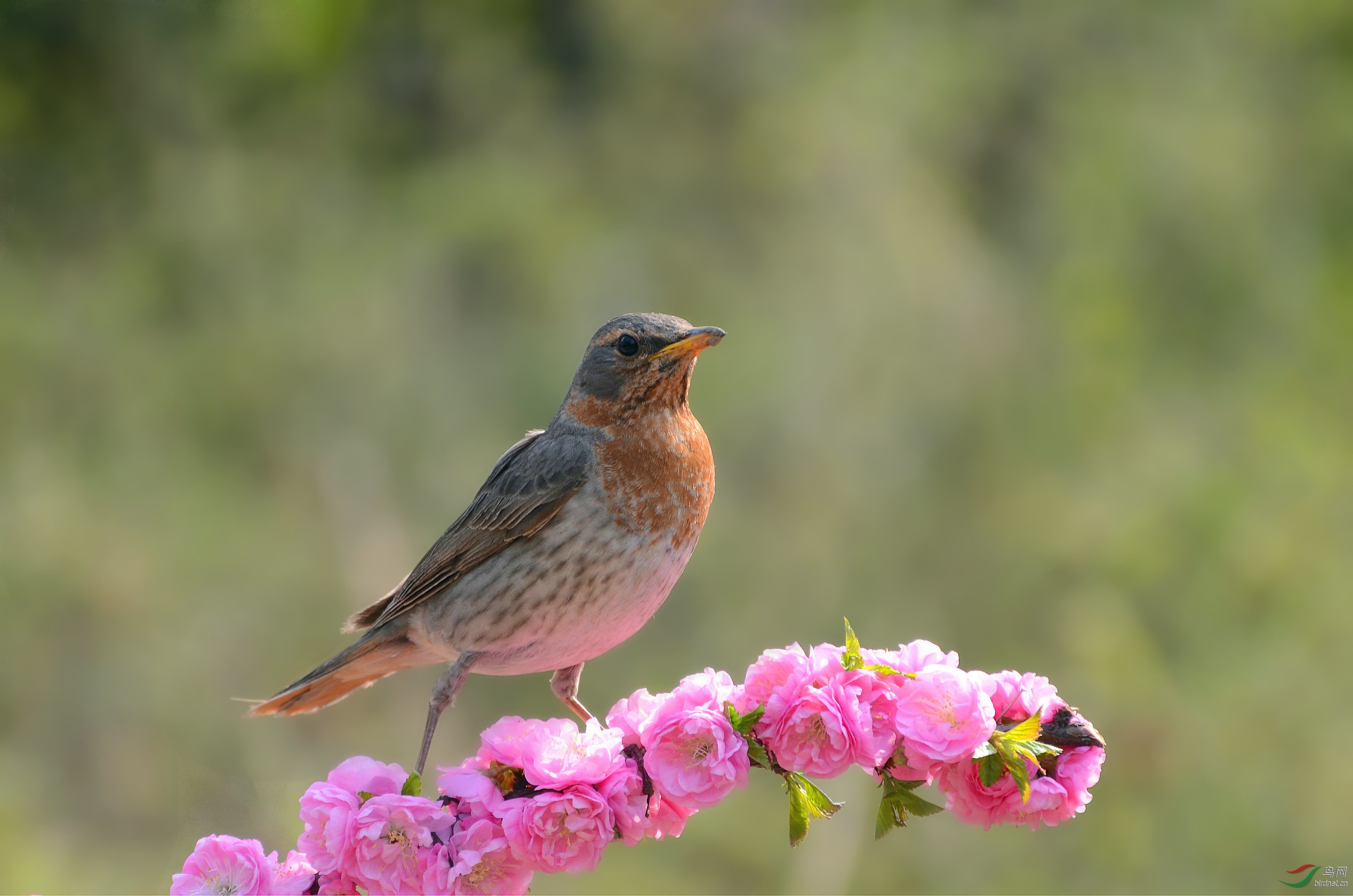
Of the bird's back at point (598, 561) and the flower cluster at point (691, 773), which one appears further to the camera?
the bird's back at point (598, 561)

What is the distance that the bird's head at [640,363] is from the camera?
2.95 m

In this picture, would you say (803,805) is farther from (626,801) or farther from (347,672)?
(347,672)

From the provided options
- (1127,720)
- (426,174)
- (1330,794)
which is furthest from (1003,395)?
(426,174)

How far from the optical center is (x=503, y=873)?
7.02 feet

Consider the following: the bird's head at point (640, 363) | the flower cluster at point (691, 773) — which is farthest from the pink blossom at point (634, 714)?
the bird's head at point (640, 363)

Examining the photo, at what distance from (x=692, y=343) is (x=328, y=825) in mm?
1428

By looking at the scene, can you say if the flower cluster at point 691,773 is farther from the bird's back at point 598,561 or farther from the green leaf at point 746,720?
the bird's back at point 598,561

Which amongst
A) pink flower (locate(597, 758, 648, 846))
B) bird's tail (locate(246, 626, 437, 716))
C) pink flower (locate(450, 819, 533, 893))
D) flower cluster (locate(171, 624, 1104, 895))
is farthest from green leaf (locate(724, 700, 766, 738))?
bird's tail (locate(246, 626, 437, 716))

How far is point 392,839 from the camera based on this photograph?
2.05m

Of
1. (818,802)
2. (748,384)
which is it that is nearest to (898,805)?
(818,802)

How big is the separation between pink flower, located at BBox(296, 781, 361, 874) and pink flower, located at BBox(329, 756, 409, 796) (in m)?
0.02

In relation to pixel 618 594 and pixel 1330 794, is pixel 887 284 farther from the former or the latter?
pixel 618 594

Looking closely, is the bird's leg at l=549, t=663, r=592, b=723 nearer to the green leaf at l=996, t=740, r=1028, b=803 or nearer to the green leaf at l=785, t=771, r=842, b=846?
the green leaf at l=785, t=771, r=842, b=846

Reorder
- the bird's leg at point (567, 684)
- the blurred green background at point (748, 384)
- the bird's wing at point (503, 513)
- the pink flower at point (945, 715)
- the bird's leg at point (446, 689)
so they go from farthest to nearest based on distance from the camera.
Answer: the blurred green background at point (748, 384) < the bird's leg at point (567, 684) < the bird's wing at point (503, 513) < the bird's leg at point (446, 689) < the pink flower at point (945, 715)
